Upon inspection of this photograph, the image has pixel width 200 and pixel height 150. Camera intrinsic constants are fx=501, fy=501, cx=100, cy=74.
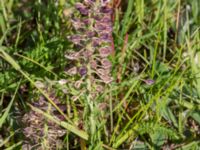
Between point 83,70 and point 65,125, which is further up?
point 83,70

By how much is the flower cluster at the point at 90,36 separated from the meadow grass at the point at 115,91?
0.10 meters

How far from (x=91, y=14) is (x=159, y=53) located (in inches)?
34.3

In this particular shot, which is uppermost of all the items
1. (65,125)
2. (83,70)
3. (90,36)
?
(90,36)

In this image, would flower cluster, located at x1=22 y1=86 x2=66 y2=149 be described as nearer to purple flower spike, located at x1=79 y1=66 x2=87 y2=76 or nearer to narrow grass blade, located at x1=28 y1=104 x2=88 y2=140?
narrow grass blade, located at x1=28 y1=104 x2=88 y2=140

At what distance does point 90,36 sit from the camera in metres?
1.78

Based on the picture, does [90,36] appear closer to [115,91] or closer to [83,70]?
[83,70]

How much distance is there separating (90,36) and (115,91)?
46 centimetres

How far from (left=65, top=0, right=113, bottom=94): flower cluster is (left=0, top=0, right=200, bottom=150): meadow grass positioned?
10cm

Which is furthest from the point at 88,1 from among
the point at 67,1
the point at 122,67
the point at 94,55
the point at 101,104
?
the point at 67,1

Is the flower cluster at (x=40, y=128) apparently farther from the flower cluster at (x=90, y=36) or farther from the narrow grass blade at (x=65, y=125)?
the flower cluster at (x=90, y=36)

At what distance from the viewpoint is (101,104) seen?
200 cm

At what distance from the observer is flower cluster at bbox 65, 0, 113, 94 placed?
5.78 feet

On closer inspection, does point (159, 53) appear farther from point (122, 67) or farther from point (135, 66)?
point (122, 67)

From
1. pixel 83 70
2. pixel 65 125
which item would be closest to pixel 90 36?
pixel 83 70
